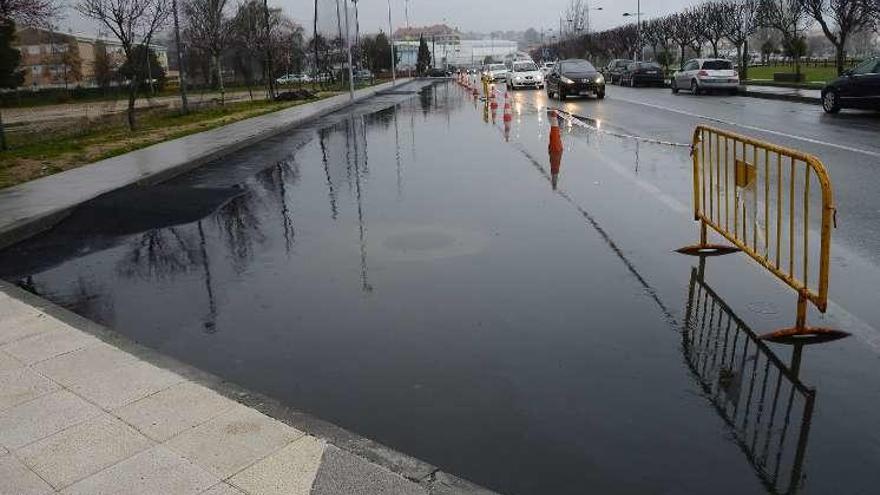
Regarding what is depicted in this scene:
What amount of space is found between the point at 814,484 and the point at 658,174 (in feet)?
28.9

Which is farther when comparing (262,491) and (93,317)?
(93,317)

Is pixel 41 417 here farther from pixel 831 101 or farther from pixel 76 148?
pixel 831 101

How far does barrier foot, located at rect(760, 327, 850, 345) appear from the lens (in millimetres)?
4988

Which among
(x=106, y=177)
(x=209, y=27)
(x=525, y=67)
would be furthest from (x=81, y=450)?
(x=525, y=67)

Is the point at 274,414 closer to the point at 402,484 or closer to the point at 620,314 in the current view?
the point at 402,484

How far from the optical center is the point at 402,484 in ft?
10.9

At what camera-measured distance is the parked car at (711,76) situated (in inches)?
1336

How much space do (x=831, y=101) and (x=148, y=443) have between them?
2314 centimetres

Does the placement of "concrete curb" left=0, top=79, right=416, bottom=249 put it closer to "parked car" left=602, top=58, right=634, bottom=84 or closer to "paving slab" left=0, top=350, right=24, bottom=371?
"paving slab" left=0, top=350, right=24, bottom=371

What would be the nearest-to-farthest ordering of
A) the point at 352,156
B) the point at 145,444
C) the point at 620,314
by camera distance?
the point at 145,444, the point at 620,314, the point at 352,156

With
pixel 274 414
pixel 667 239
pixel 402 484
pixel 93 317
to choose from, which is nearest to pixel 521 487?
pixel 402 484

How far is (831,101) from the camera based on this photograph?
2203 cm

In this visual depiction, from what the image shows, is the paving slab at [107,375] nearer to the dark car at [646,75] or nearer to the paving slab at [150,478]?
the paving slab at [150,478]

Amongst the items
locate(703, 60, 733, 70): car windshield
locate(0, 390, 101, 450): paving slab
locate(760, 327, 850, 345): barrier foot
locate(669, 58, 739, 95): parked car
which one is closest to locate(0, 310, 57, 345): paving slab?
locate(0, 390, 101, 450): paving slab
